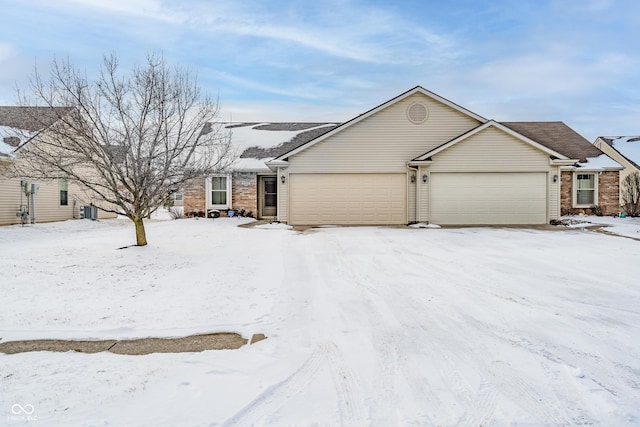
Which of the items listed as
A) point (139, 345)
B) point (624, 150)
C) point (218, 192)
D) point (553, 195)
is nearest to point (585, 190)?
point (553, 195)

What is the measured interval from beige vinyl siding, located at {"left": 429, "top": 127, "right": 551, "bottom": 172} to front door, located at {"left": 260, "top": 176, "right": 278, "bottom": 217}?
27.2 feet

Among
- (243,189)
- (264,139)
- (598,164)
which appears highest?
(264,139)

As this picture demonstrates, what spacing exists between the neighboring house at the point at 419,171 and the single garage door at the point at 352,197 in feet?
0.14

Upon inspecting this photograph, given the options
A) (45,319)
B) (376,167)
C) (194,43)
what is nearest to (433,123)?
(376,167)

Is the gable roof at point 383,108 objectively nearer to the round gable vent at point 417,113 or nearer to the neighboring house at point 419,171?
the neighboring house at point 419,171

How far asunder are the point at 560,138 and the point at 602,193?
13.0 feet

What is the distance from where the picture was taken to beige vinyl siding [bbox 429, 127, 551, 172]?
15250mm

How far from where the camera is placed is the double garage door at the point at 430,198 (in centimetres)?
1545

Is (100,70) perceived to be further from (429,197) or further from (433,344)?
(429,197)

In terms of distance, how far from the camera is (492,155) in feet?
50.2

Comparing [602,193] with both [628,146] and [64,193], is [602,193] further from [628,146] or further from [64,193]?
[64,193]

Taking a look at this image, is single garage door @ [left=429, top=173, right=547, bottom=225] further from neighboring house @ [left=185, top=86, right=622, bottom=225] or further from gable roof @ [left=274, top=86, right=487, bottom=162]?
gable roof @ [left=274, top=86, right=487, bottom=162]

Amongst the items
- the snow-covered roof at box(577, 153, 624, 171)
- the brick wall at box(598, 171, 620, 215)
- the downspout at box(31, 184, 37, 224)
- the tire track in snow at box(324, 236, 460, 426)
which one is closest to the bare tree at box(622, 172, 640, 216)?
the brick wall at box(598, 171, 620, 215)

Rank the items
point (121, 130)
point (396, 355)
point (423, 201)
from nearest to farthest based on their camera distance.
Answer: point (396, 355) < point (121, 130) < point (423, 201)
